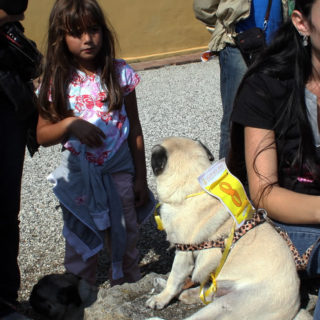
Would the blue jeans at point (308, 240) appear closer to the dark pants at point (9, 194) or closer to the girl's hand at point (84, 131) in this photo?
the girl's hand at point (84, 131)

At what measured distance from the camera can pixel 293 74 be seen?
2.08m

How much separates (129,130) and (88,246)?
736mm

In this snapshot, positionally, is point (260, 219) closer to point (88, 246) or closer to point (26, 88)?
point (88, 246)

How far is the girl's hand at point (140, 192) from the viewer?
2801mm

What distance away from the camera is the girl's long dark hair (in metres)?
2.50

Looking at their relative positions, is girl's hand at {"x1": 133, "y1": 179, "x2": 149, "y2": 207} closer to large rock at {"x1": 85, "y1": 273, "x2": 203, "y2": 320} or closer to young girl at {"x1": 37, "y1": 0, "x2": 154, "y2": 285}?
young girl at {"x1": 37, "y1": 0, "x2": 154, "y2": 285}

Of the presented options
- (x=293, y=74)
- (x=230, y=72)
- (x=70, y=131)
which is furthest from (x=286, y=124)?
(x=230, y=72)

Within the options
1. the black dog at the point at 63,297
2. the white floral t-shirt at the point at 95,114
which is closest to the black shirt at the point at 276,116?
the white floral t-shirt at the point at 95,114

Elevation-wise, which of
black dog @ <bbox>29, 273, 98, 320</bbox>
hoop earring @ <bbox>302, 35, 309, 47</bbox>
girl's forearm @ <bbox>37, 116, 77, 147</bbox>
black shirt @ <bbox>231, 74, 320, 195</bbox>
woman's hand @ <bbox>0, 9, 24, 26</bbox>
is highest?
woman's hand @ <bbox>0, 9, 24, 26</bbox>

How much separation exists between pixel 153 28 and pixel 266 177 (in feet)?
26.7

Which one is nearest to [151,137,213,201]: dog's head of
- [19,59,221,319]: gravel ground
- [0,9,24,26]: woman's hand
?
[0,9,24,26]: woman's hand

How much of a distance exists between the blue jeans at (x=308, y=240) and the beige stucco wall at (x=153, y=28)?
7522 mm

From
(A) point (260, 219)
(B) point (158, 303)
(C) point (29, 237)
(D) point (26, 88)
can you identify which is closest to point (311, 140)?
(A) point (260, 219)

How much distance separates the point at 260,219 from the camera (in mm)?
2102
